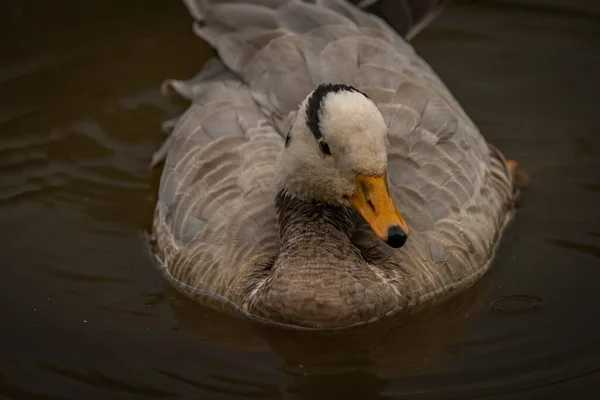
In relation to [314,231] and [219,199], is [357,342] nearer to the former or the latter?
[314,231]

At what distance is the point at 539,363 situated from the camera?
7121 millimetres

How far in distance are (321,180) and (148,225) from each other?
7.25 ft

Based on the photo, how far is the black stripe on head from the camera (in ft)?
23.2

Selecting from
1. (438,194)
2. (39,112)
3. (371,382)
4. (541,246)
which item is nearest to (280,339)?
(371,382)

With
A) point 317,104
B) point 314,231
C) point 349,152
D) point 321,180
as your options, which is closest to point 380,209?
point 349,152

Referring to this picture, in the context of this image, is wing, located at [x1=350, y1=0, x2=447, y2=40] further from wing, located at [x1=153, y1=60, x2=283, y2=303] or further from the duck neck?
the duck neck

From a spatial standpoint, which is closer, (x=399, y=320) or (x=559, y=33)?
(x=399, y=320)

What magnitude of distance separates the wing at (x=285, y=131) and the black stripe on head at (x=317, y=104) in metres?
0.89

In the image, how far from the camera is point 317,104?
7113mm

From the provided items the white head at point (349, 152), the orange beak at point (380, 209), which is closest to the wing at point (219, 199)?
the white head at point (349, 152)

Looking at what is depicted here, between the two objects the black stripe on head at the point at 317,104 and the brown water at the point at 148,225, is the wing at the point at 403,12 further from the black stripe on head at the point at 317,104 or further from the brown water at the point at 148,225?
the black stripe on head at the point at 317,104

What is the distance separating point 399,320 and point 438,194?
92 cm

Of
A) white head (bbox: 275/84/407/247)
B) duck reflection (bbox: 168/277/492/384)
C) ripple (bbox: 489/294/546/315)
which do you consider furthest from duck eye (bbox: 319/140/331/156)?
ripple (bbox: 489/294/546/315)

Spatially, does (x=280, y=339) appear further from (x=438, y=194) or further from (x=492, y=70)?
(x=492, y=70)
